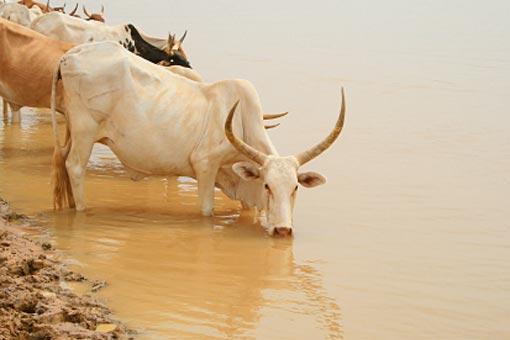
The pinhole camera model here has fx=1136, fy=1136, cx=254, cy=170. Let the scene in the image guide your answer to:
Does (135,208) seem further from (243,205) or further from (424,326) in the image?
(424,326)

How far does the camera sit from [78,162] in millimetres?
8875

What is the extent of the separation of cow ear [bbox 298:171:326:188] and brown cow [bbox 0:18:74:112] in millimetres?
2946

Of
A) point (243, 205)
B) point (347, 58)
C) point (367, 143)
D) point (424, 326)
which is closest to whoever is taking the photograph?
point (424, 326)

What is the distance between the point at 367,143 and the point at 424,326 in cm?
621

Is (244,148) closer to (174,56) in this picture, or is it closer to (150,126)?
(150,126)

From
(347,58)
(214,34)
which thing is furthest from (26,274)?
(214,34)

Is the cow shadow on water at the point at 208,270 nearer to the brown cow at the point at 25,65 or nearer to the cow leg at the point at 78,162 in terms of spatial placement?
the cow leg at the point at 78,162

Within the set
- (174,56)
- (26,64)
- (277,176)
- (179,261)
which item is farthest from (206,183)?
(174,56)

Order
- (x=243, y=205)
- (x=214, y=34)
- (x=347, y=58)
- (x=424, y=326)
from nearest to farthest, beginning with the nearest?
(x=424, y=326), (x=243, y=205), (x=347, y=58), (x=214, y=34)

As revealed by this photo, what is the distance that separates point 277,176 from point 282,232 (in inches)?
16.3

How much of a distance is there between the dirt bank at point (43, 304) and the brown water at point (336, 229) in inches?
8.2

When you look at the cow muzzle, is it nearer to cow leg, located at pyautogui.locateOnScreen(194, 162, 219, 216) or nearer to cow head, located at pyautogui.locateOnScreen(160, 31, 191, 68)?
cow leg, located at pyautogui.locateOnScreen(194, 162, 219, 216)

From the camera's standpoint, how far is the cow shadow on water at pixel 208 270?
642cm

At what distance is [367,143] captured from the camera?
12.5 metres
